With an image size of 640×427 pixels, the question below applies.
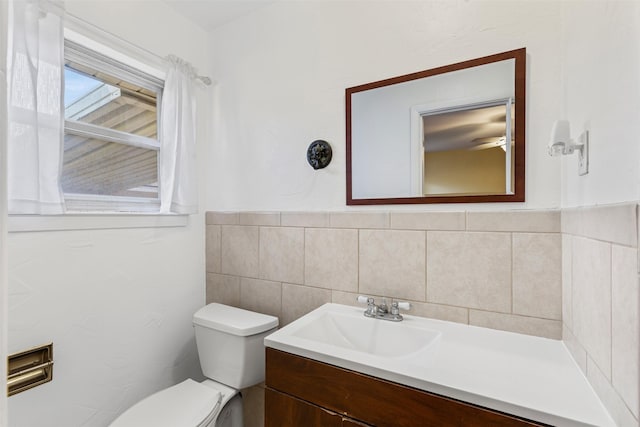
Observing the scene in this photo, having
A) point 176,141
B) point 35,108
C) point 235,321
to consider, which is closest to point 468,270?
point 235,321

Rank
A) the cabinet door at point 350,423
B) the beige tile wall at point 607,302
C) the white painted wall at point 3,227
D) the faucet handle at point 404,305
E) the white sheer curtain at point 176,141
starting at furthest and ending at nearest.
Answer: the white sheer curtain at point 176,141, the faucet handle at point 404,305, the cabinet door at point 350,423, the beige tile wall at point 607,302, the white painted wall at point 3,227

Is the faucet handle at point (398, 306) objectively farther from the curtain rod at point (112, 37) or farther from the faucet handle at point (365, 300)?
the curtain rod at point (112, 37)

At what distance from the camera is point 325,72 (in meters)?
1.52

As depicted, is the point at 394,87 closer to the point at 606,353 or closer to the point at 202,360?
the point at 606,353

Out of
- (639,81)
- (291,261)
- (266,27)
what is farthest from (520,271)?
(266,27)

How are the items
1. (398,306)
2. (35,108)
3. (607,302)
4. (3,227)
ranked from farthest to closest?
(398,306) < (35,108) < (607,302) < (3,227)

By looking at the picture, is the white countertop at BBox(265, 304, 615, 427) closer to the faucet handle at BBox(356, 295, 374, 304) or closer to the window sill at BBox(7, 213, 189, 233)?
the faucet handle at BBox(356, 295, 374, 304)

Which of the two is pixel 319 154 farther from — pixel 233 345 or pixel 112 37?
pixel 112 37

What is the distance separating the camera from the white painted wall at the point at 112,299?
Result: 46.3 inches

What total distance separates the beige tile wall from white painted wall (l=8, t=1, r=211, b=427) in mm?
1759

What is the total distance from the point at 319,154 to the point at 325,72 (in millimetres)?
410

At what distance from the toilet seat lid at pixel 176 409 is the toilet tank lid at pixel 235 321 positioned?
279 mm

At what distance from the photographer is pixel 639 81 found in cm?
55

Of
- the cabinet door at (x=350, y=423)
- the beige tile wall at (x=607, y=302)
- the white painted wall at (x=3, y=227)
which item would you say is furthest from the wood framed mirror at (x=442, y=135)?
the white painted wall at (x=3, y=227)
